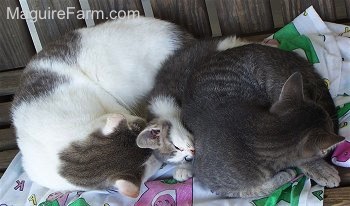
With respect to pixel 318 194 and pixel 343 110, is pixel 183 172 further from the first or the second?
pixel 343 110

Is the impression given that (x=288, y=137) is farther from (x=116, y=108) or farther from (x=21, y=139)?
(x=21, y=139)

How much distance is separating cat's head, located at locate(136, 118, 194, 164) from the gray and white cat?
32mm

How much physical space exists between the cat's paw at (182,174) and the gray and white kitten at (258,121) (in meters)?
0.06

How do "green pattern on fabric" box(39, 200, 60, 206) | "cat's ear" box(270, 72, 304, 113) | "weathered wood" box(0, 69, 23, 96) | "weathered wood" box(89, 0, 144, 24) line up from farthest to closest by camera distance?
"weathered wood" box(0, 69, 23, 96) → "weathered wood" box(89, 0, 144, 24) → "green pattern on fabric" box(39, 200, 60, 206) → "cat's ear" box(270, 72, 304, 113)

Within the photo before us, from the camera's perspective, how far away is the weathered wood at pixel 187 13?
2.30 m

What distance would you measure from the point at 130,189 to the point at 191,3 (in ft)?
2.78

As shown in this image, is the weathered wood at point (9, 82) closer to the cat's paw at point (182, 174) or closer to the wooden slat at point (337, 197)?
the cat's paw at point (182, 174)

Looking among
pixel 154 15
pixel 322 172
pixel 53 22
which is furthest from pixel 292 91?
pixel 53 22

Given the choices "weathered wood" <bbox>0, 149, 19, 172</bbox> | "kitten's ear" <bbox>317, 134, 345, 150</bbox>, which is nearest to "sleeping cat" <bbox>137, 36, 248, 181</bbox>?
"kitten's ear" <bbox>317, 134, 345, 150</bbox>

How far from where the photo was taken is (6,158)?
230cm

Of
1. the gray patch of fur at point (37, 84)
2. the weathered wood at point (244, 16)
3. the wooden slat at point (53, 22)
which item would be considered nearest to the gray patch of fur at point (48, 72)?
the gray patch of fur at point (37, 84)

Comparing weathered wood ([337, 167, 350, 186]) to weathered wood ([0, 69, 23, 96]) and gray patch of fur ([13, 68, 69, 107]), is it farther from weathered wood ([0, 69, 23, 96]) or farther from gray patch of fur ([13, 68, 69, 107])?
weathered wood ([0, 69, 23, 96])

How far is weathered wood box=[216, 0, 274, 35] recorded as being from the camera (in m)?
2.26

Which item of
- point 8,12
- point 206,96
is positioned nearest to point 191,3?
point 206,96
